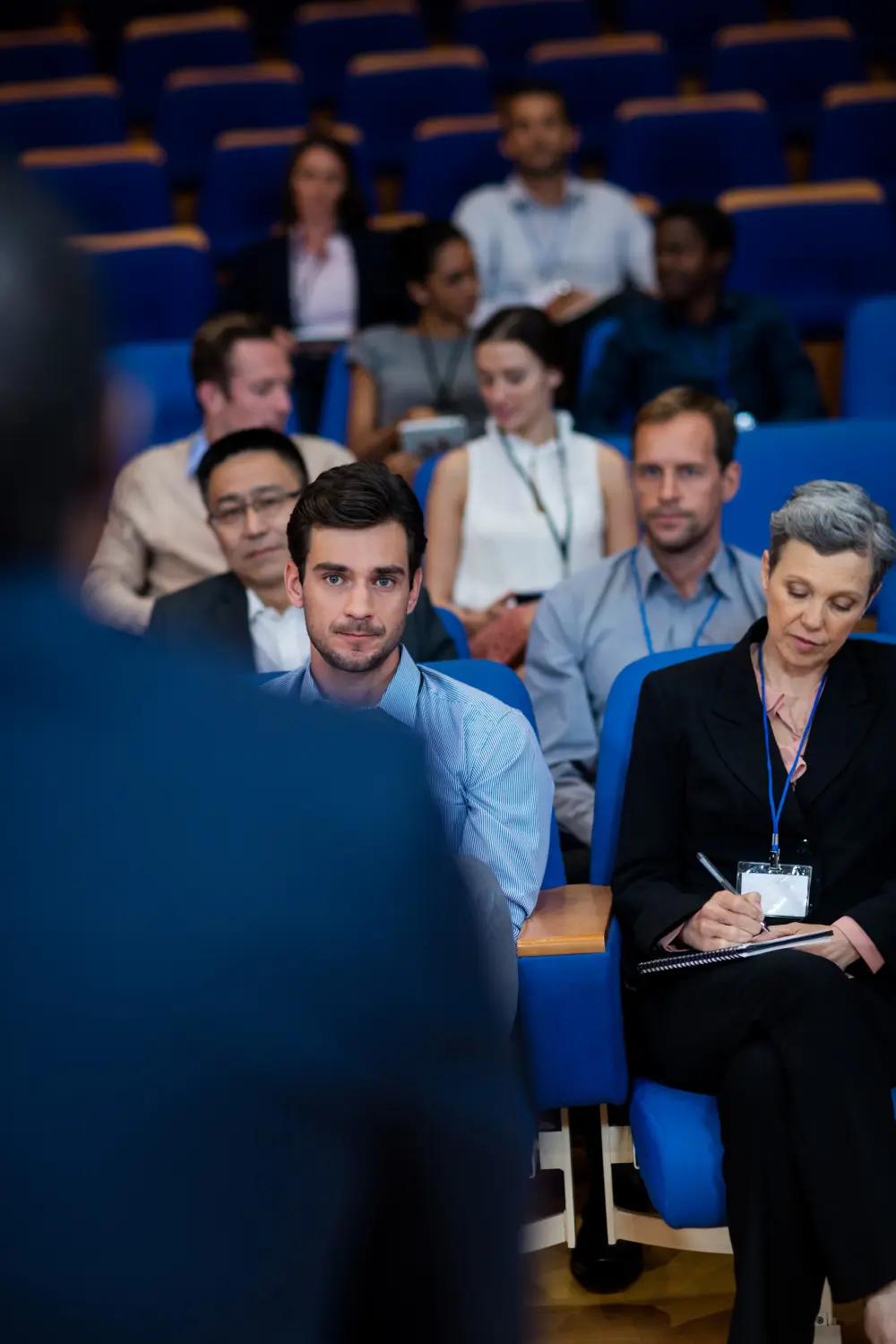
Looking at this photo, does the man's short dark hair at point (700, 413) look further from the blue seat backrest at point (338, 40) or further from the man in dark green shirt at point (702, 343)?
the blue seat backrest at point (338, 40)

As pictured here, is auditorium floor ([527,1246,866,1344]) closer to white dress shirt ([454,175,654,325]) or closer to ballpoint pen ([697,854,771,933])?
ballpoint pen ([697,854,771,933])

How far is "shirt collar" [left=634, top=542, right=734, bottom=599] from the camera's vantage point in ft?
6.88

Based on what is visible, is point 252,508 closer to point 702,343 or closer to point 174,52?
point 702,343

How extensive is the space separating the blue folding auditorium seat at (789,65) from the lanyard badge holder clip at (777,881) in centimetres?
280

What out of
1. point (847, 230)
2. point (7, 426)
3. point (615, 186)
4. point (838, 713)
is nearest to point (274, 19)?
point (615, 186)

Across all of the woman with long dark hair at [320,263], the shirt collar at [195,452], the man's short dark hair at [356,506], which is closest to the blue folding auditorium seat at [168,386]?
the shirt collar at [195,452]

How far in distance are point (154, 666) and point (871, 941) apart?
128 centimetres

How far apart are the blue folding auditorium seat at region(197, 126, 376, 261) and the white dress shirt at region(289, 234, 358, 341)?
437 mm

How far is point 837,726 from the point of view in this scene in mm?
1652

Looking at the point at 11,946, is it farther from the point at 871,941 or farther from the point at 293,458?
the point at 293,458

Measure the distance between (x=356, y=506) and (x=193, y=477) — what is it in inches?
37.3

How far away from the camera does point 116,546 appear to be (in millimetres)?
2555

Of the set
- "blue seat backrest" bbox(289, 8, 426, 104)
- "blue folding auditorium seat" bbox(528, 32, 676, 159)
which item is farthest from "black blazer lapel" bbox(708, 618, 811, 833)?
"blue seat backrest" bbox(289, 8, 426, 104)

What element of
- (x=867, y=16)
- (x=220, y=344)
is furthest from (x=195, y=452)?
(x=867, y=16)
